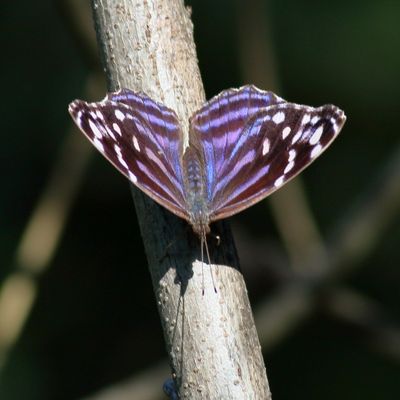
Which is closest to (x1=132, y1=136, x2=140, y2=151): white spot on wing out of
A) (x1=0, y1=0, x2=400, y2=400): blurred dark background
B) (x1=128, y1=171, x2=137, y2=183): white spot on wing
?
(x1=128, y1=171, x2=137, y2=183): white spot on wing

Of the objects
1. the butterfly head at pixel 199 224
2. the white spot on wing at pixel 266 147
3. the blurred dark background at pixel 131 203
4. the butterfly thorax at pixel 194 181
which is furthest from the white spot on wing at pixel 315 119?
the blurred dark background at pixel 131 203

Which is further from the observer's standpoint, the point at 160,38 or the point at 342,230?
the point at 342,230

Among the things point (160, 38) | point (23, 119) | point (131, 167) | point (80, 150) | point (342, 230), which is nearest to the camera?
point (160, 38)

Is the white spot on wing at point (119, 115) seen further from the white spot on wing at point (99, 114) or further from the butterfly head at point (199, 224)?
the butterfly head at point (199, 224)

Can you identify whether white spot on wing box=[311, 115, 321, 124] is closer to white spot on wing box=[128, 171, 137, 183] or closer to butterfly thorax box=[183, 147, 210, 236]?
butterfly thorax box=[183, 147, 210, 236]

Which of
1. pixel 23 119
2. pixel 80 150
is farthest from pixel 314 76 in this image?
pixel 80 150

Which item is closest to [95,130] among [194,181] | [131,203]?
[194,181]

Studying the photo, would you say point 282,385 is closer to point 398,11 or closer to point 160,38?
point 398,11
